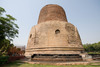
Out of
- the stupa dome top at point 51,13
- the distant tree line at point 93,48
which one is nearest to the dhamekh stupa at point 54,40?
the stupa dome top at point 51,13

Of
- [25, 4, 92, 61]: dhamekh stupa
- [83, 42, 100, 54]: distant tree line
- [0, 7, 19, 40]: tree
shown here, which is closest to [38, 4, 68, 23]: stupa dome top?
[25, 4, 92, 61]: dhamekh stupa

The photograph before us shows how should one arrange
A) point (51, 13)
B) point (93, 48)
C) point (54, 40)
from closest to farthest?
1. point (54, 40)
2. point (51, 13)
3. point (93, 48)

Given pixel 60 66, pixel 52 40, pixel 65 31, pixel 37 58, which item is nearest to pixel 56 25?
pixel 65 31

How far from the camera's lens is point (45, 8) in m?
15.0

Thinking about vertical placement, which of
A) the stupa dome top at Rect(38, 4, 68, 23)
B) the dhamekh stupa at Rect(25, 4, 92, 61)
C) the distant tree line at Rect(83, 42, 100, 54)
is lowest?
the distant tree line at Rect(83, 42, 100, 54)

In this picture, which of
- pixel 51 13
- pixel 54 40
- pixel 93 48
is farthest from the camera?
pixel 93 48

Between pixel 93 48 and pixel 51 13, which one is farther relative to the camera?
pixel 93 48

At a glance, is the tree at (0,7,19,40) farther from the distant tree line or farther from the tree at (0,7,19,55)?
the distant tree line

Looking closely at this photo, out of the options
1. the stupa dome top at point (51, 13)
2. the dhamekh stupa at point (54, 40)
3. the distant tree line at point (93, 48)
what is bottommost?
the distant tree line at point (93, 48)

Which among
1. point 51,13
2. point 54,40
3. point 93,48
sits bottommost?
point 93,48

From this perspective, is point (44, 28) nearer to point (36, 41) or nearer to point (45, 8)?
point (36, 41)

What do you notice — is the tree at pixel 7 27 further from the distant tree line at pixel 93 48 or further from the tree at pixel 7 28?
the distant tree line at pixel 93 48

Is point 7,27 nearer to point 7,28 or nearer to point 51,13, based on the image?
point 7,28

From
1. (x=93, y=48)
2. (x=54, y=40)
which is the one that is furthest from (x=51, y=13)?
(x=93, y=48)
